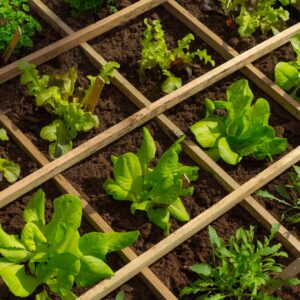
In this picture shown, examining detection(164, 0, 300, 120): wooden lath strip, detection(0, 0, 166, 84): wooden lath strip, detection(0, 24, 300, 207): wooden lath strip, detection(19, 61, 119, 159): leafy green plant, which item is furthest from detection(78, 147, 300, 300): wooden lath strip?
detection(0, 0, 166, 84): wooden lath strip

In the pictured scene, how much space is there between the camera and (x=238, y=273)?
8.83 feet

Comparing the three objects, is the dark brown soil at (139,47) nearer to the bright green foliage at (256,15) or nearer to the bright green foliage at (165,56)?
the bright green foliage at (165,56)

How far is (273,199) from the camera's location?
3121 millimetres

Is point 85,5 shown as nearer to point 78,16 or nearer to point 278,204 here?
point 78,16

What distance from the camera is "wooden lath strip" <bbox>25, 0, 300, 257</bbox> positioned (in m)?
2.95

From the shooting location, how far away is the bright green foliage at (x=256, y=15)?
3699 mm

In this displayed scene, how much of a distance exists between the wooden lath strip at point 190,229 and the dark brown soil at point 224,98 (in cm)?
9

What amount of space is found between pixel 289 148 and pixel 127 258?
109cm

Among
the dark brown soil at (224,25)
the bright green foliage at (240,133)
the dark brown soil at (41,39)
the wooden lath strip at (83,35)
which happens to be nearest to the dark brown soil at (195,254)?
the bright green foliage at (240,133)

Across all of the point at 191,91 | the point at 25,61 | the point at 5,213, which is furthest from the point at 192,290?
the point at 25,61

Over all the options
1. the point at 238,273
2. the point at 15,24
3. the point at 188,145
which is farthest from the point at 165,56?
the point at 238,273

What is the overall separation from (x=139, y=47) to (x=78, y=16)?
1.35 feet

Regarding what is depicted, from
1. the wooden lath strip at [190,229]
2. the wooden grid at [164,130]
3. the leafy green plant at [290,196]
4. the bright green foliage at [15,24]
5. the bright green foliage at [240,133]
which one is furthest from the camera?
the bright green foliage at [15,24]

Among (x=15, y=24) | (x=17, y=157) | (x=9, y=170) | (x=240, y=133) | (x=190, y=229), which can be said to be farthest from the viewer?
(x=15, y=24)
